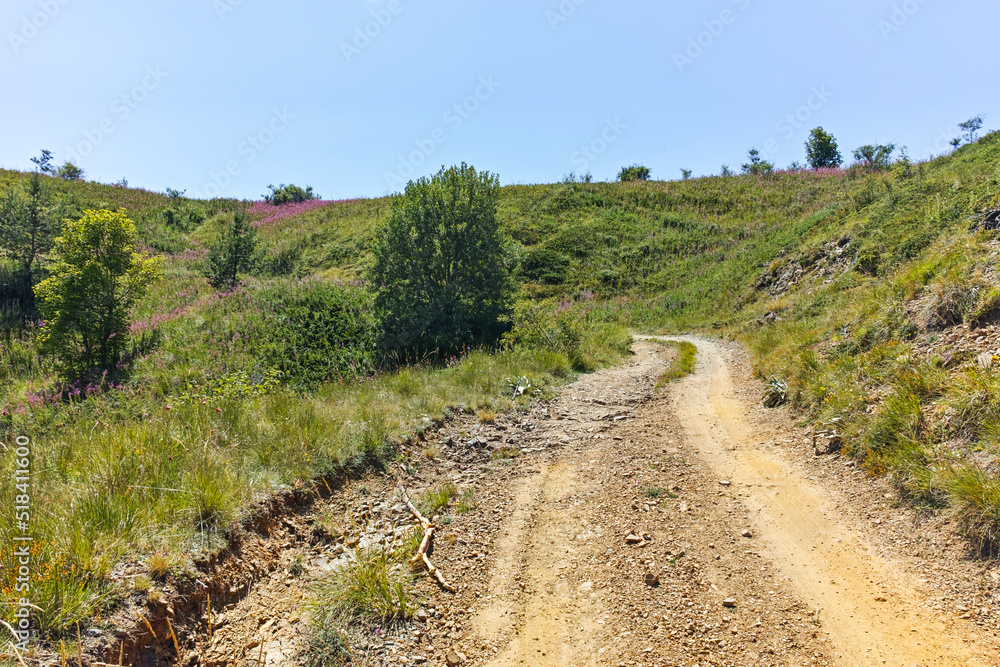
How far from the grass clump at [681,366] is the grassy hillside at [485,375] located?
189cm

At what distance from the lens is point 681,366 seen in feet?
41.6

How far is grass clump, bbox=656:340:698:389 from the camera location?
451 inches

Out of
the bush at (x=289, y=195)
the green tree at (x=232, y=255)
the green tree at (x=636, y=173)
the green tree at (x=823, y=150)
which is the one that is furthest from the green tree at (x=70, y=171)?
the green tree at (x=823, y=150)

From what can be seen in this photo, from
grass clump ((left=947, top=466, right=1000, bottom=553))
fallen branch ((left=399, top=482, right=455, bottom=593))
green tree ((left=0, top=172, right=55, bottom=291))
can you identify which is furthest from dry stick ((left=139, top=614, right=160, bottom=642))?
green tree ((left=0, top=172, right=55, bottom=291))

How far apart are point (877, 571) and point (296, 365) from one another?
506 inches

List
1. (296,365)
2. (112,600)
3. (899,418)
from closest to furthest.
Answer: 1. (112,600)
2. (899,418)
3. (296,365)

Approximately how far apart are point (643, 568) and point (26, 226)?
28.1 meters

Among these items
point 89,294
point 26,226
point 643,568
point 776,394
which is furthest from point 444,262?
point 26,226

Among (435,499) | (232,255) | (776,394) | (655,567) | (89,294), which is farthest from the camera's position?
(232,255)

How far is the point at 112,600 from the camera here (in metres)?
3.07

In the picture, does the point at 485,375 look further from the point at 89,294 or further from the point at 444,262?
the point at 89,294

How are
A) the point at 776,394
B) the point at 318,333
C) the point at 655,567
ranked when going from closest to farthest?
1. the point at 655,567
2. the point at 776,394
3. the point at 318,333

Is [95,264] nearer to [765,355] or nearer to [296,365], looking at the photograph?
[296,365]

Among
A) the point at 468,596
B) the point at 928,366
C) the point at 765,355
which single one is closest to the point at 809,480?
the point at 928,366
